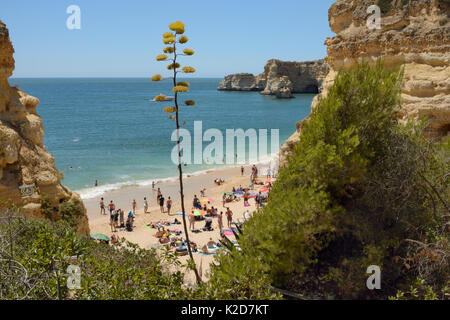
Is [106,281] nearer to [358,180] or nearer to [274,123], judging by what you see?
[358,180]

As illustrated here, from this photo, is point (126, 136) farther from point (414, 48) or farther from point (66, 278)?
point (66, 278)

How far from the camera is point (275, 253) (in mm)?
6492

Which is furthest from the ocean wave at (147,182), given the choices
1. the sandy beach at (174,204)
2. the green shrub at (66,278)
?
the green shrub at (66,278)

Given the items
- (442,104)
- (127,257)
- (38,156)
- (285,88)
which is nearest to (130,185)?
(38,156)

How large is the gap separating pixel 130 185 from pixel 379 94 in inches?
955

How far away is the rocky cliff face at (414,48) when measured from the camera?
11.0m

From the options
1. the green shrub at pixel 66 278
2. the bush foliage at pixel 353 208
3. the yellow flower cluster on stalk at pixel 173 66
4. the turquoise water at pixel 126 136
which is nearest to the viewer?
the green shrub at pixel 66 278

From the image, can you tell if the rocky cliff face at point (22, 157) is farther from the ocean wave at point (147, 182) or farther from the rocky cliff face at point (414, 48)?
the ocean wave at point (147, 182)

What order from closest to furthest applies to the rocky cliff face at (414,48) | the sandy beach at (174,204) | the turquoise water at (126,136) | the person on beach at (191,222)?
the rocky cliff face at (414,48) < the sandy beach at (174,204) < the person on beach at (191,222) < the turquoise water at (126,136)

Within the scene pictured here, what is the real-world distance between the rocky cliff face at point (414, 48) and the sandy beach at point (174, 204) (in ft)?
29.3

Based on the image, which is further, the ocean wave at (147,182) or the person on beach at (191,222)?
the ocean wave at (147,182)

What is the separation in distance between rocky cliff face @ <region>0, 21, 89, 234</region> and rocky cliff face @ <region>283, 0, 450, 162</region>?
32.2 ft

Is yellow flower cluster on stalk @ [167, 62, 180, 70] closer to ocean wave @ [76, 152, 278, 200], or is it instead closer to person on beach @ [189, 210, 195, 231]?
person on beach @ [189, 210, 195, 231]

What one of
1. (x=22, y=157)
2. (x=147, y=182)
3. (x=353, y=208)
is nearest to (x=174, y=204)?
(x=147, y=182)
